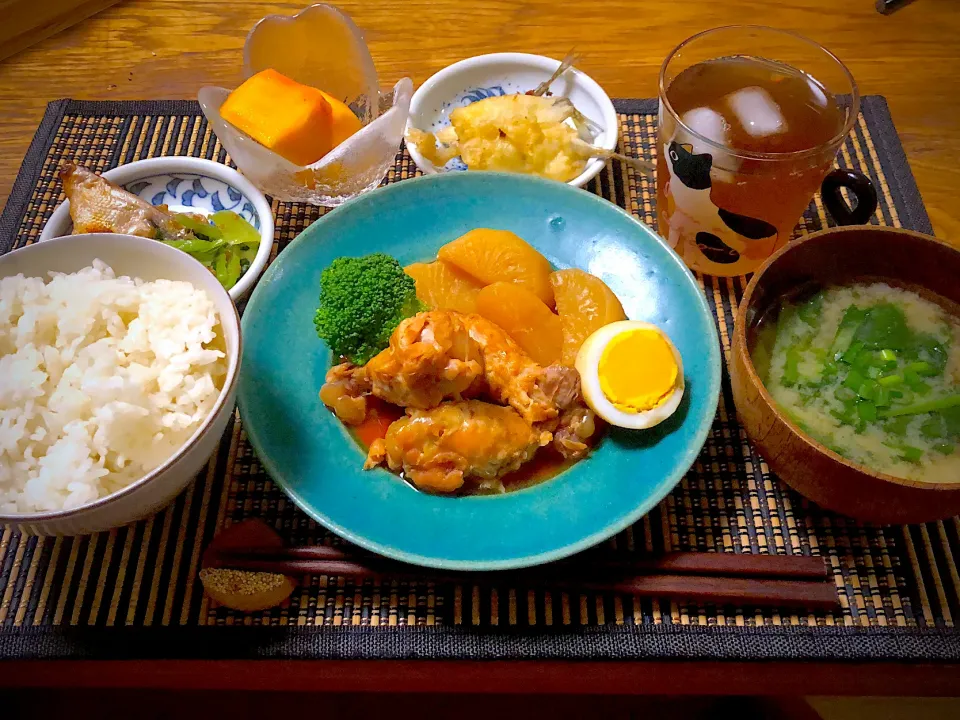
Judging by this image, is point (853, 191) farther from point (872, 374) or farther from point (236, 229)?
point (236, 229)

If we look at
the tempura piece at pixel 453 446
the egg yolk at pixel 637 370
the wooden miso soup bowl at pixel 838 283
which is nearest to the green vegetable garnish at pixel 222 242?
the tempura piece at pixel 453 446

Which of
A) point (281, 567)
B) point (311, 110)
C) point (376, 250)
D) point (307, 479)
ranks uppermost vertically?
point (311, 110)

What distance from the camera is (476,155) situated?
6.29 feet

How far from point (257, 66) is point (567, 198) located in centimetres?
109

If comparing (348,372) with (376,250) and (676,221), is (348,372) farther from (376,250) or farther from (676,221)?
(676,221)

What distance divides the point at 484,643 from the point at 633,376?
60 cm

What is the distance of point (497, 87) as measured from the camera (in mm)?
2188

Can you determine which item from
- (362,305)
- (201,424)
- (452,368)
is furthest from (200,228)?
(452,368)

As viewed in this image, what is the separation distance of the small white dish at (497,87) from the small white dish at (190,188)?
0.55 m

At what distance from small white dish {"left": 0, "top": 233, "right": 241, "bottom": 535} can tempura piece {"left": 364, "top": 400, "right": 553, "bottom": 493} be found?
32 centimetres

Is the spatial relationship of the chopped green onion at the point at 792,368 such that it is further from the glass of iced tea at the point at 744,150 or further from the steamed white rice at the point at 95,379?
the steamed white rice at the point at 95,379

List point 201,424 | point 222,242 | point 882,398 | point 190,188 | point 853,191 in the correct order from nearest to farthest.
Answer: point 201,424
point 882,398
point 853,191
point 222,242
point 190,188

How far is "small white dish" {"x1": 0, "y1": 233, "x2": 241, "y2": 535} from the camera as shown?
1.12 meters

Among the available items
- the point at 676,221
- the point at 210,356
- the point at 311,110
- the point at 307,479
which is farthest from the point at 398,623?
the point at 311,110
